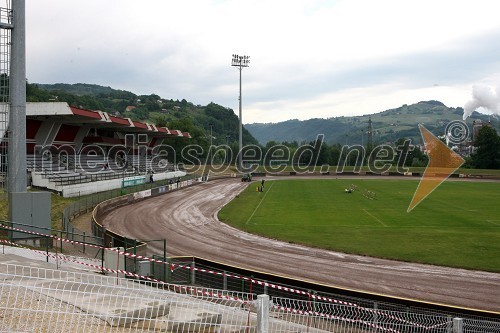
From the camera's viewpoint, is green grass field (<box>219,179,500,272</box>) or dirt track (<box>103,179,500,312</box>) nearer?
dirt track (<box>103,179,500,312</box>)

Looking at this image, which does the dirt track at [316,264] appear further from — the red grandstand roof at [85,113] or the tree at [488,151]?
Result: the tree at [488,151]

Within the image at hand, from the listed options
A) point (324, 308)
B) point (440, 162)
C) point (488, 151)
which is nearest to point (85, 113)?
point (324, 308)

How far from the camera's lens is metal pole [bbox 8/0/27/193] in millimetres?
19234

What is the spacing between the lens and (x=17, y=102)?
766 inches

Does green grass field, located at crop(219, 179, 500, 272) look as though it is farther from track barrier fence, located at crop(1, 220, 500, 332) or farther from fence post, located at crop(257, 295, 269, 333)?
fence post, located at crop(257, 295, 269, 333)

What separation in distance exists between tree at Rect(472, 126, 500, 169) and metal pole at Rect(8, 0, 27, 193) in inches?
4653

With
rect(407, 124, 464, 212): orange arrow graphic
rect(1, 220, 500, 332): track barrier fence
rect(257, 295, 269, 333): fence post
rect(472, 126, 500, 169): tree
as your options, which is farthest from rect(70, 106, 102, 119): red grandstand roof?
rect(472, 126, 500, 169): tree

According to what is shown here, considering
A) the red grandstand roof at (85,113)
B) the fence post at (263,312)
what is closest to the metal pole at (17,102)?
the fence post at (263,312)

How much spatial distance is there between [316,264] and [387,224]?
13431mm

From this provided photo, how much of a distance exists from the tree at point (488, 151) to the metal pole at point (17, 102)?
118 meters

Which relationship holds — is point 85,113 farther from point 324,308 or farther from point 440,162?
point 440,162

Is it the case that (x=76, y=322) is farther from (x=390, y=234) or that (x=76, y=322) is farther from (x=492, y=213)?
(x=492, y=213)

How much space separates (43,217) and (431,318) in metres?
16.3

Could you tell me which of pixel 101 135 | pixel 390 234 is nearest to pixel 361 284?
pixel 390 234
